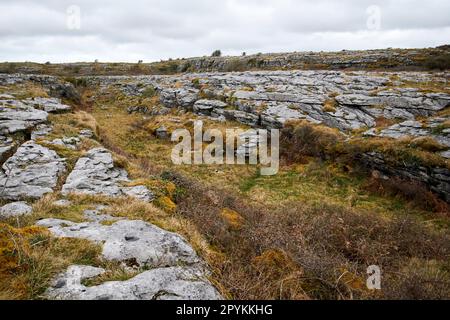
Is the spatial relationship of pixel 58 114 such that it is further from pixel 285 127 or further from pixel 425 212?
pixel 425 212

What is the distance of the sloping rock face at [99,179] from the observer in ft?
30.0

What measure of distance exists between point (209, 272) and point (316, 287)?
2.00 metres

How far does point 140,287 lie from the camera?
455 cm

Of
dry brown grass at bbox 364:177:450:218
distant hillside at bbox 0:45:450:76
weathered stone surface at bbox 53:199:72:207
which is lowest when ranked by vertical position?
dry brown grass at bbox 364:177:450:218

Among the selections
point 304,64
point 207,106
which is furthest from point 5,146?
point 304,64

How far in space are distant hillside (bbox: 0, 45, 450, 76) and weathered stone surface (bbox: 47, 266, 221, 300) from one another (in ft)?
130

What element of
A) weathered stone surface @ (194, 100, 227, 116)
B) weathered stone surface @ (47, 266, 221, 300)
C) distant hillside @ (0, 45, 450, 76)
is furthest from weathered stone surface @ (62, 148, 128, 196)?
distant hillside @ (0, 45, 450, 76)

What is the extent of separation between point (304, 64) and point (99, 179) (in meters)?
42.6

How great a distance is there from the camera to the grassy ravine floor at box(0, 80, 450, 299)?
205 inches

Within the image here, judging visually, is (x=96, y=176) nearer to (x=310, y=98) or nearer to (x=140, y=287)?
(x=140, y=287)

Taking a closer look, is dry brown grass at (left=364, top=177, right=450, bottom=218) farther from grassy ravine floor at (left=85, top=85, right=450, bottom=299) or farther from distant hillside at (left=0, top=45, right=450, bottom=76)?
distant hillside at (left=0, top=45, right=450, bottom=76)
